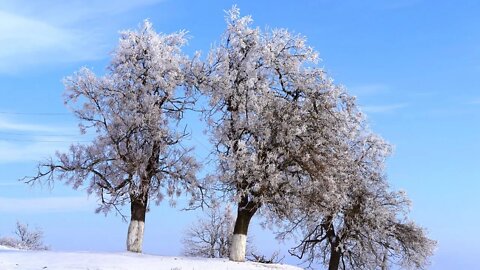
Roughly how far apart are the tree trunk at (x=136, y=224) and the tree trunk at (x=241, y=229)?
5193 millimetres

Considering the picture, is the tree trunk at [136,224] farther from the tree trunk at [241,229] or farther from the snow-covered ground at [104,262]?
the tree trunk at [241,229]

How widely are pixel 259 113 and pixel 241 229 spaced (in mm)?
6313

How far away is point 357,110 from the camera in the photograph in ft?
118

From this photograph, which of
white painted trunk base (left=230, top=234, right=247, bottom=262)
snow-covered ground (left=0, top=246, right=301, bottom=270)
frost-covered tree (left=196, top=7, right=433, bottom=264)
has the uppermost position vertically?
frost-covered tree (left=196, top=7, right=433, bottom=264)

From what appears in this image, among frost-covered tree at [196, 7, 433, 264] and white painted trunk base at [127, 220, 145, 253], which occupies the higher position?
frost-covered tree at [196, 7, 433, 264]

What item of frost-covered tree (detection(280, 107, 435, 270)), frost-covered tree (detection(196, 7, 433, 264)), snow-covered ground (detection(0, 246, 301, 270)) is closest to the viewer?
snow-covered ground (detection(0, 246, 301, 270))

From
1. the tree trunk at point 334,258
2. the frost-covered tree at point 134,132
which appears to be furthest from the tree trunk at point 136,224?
the tree trunk at point 334,258

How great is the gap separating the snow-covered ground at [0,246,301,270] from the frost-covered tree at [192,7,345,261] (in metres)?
2.92

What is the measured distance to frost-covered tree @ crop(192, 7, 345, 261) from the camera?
3266cm

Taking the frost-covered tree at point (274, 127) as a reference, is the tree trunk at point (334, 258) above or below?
below

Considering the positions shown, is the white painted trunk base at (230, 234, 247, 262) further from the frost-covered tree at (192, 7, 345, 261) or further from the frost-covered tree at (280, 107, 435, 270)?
the frost-covered tree at (280, 107, 435, 270)

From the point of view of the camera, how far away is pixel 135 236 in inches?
1379

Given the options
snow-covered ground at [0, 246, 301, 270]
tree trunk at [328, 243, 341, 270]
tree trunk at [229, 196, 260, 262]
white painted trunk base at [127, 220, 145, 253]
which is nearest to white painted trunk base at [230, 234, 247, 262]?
tree trunk at [229, 196, 260, 262]

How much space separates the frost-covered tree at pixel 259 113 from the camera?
32.7 m
